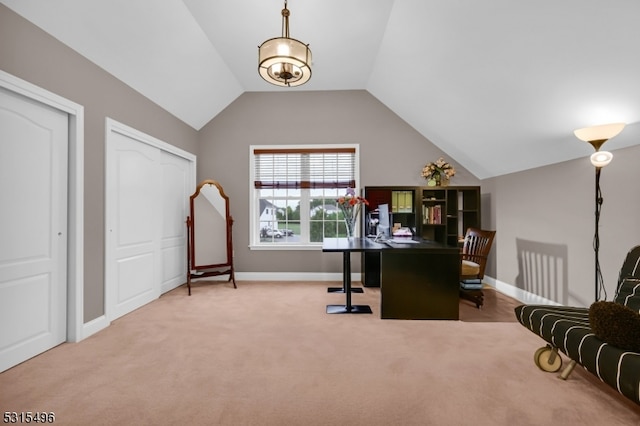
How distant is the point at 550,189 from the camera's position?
131 inches

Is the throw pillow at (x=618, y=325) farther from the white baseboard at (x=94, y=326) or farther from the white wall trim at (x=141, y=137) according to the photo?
the white wall trim at (x=141, y=137)

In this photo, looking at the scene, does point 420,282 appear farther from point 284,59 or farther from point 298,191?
point 298,191

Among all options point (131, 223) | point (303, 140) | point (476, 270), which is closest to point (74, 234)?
point (131, 223)

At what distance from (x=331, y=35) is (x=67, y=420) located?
4.06 meters

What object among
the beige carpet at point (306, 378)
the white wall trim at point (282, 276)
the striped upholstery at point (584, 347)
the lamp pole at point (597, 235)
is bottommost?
the beige carpet at point (306, 378)

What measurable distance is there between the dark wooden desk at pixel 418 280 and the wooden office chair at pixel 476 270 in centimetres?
69

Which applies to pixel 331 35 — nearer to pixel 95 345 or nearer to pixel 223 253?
pixel 223 253

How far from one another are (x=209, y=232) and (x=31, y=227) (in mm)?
2290

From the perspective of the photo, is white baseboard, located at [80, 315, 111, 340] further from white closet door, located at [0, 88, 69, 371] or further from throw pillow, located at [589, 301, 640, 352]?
throw pillow, located at [589, 301, 640, 352]

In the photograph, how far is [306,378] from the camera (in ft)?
6.63

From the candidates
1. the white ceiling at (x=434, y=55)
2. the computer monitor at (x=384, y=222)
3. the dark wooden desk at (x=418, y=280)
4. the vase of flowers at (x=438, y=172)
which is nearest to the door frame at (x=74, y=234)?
the white ceiling at (x=434, y=55)

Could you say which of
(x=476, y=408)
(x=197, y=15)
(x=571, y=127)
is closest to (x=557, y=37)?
(x=571, y=127)

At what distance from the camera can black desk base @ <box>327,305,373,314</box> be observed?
11.0ft

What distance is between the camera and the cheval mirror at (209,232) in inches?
172
